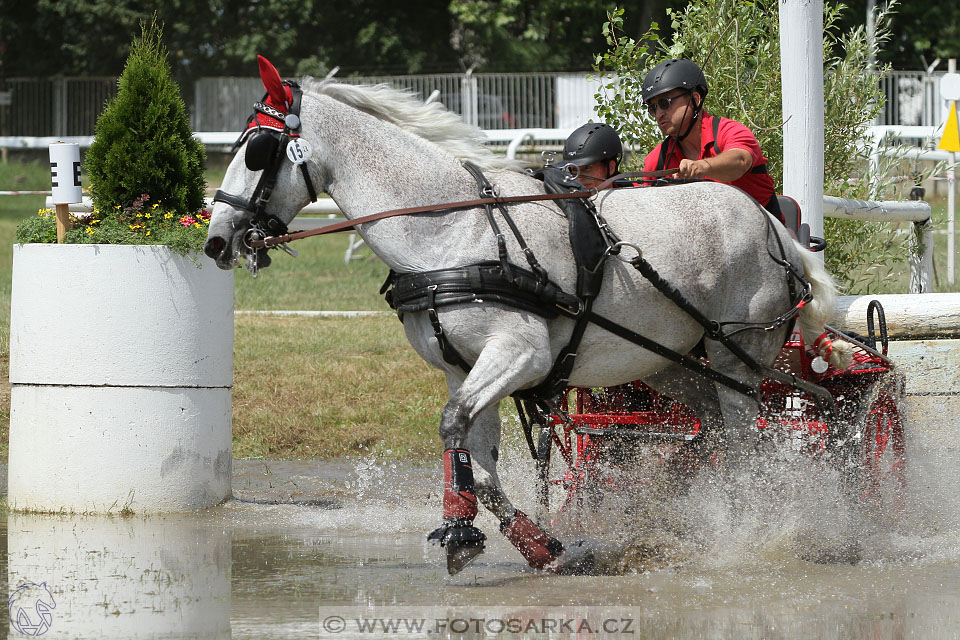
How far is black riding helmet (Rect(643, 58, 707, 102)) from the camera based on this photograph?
5.74 metres

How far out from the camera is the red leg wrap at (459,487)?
4836 millimetres

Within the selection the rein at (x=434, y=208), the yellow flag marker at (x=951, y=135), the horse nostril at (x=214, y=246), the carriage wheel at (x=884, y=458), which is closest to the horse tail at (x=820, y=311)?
the carriage wheel at (x=884, y=458)

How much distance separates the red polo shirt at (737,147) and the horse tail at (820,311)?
30cm

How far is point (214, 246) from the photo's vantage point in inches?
201

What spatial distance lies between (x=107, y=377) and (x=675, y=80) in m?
2.99

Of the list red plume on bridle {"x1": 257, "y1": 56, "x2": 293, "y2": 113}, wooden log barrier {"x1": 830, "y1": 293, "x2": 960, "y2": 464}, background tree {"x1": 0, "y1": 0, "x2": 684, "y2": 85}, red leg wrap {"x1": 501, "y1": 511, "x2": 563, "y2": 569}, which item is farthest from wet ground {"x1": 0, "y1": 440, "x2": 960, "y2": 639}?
background tree {"x1": 0, "y1": 0, "x2": 684, "y2": 85}

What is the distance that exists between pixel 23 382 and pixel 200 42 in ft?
90.0

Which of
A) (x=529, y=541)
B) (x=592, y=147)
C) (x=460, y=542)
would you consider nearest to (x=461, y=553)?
(x=460, y=542)

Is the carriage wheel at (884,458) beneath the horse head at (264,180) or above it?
beneath

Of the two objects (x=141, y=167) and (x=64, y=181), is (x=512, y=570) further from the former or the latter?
(x=64, y=181)

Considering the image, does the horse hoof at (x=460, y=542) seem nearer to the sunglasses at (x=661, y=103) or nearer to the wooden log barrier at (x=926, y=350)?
the sunglasses at (x=661, y=103)

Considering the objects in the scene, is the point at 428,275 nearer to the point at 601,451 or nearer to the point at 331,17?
the point at 601,451

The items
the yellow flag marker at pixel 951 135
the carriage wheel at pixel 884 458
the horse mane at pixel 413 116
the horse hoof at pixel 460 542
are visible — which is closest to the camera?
the horse hoof at pixel 460 542

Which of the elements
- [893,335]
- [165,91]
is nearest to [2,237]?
[165,91]
